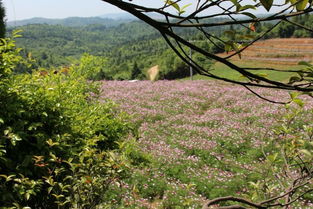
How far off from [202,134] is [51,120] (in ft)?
30.7

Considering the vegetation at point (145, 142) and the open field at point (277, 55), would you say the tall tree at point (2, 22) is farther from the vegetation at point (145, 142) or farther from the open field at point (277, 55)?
the open field at point (277, 55)

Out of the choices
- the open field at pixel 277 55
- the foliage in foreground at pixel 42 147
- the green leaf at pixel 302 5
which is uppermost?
the green leaf at pixel 302 5

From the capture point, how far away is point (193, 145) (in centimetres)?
1114

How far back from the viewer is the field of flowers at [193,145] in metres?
7.79

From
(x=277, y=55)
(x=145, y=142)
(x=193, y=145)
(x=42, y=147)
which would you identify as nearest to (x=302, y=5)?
(x=42, y=147)

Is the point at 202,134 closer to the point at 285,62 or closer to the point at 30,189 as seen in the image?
the point at 30,189

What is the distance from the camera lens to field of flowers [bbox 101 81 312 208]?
7.79 metres

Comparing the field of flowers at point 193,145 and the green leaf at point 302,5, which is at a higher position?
the green leaf at point 302,5

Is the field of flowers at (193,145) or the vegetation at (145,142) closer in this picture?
the vegetation at (145,142)

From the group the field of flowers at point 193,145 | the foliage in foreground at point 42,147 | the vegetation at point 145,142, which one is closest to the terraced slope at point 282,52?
the field of flowers at point 193,145

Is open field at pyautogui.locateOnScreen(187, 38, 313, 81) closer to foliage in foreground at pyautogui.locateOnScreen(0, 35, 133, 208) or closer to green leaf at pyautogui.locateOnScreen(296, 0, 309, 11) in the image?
foliage in foreground at pyautogui.locateOnScreen(0, 35, 133, 208)

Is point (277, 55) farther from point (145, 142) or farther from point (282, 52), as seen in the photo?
point (145, 142)

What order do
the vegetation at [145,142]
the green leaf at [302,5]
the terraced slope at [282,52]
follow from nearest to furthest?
the green leaf at [302,5]
the vegetation at [145,142]
the terraced slope at [282,52]

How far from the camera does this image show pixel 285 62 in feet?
244
